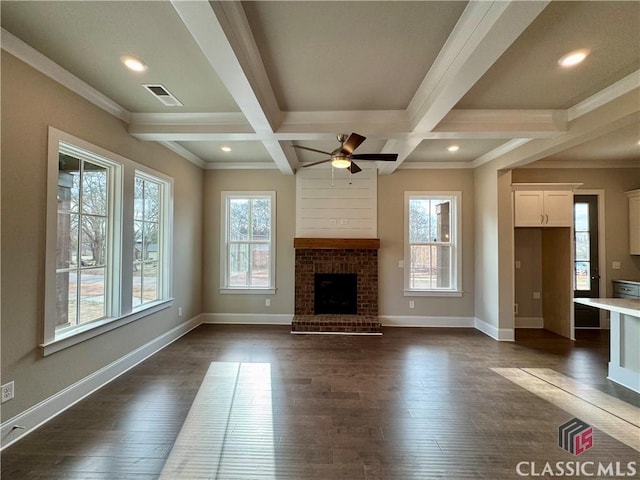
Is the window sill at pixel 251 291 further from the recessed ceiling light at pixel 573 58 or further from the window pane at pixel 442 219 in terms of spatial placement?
the recessed ceiling light at pixel 573 58

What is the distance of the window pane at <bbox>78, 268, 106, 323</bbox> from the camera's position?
280 centimetres

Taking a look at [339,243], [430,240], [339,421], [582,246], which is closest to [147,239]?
[339,243]

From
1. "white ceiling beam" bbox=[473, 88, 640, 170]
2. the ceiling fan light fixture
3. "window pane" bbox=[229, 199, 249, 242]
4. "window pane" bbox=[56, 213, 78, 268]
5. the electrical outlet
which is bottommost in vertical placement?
the electrical outlet

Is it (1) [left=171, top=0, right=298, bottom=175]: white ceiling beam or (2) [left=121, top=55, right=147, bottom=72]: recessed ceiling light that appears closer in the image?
(1) [left=171, top=0, right=298, bottom=175]: white ceiling beam

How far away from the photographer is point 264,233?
525 centimetres

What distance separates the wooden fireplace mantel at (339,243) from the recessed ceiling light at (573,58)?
10.4ft

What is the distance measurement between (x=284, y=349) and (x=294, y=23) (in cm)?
353

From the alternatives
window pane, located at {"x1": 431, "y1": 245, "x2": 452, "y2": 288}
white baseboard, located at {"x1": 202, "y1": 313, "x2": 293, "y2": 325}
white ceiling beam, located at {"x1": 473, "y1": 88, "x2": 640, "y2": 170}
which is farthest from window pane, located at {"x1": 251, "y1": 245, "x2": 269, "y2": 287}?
white ceiling beam, located at {"x1": 473, "y1": 88, "x2": 640, "y2": 170}

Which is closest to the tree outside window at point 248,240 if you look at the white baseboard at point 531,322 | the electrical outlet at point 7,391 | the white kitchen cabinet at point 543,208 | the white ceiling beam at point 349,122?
the white ceiling beam at point 349,122

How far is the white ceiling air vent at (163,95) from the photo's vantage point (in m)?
2.63

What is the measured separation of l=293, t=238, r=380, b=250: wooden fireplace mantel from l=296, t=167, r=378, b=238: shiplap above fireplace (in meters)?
0.17

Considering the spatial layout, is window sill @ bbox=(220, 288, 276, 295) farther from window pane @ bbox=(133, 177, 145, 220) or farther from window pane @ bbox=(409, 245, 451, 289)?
window pane @ bbox=(409, 245, 451, 289)

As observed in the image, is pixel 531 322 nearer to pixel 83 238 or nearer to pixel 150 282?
pixel 150 282

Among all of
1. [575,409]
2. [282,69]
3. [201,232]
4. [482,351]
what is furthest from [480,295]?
[201,232]
